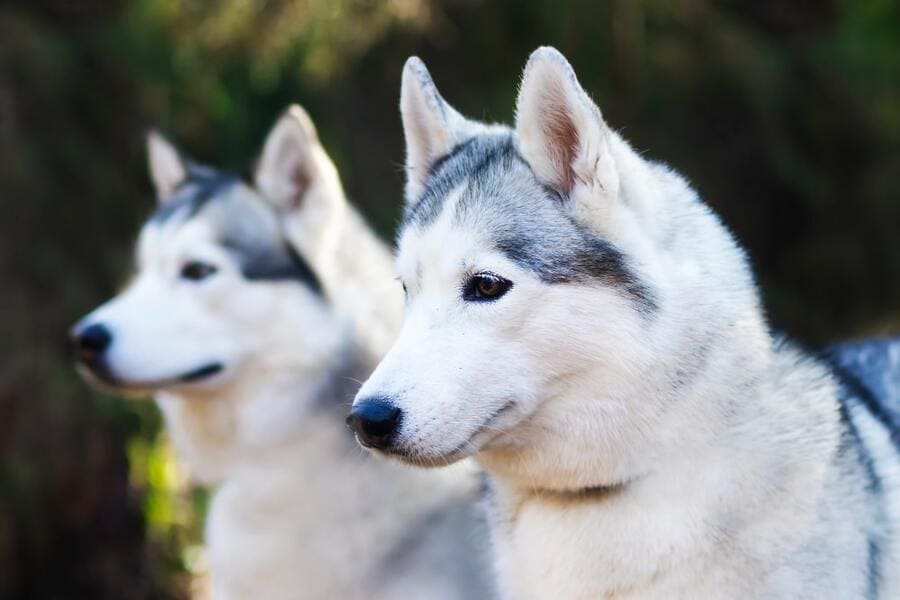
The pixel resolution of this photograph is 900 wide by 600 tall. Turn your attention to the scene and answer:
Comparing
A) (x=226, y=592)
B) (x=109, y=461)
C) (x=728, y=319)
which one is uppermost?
(x=728, y=319)

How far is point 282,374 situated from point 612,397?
1.92 m

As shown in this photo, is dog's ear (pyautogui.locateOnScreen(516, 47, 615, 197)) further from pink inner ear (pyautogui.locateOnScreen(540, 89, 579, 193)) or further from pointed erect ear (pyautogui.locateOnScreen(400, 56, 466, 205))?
pointed erect ear (pyautogui.locateOnScreen(400, 56, 466, 205))

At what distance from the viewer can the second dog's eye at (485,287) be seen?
2854 mm

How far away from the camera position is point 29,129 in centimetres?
671

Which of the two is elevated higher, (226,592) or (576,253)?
(576,253)

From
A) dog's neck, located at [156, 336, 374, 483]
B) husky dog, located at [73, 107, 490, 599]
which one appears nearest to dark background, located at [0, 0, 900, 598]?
husky dog, located at [73, 107, 490, 599]

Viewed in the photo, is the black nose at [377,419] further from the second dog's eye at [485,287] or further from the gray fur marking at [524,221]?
the gray fur marking at [524,221]

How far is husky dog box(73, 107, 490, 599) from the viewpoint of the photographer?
419 centimetres

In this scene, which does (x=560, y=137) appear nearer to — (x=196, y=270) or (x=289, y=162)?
(x=289, y=162)

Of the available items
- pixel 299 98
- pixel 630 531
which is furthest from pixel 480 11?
pixel 630 531

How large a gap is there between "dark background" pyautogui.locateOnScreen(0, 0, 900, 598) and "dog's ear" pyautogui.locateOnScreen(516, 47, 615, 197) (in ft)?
10.6

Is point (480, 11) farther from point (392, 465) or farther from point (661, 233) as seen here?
point (661, 233)

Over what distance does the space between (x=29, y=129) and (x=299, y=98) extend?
1636 mm

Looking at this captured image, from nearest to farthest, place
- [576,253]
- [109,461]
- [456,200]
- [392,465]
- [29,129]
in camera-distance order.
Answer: [576,253]
[456,200]
[392,465]
[29,129]
[109,461]
